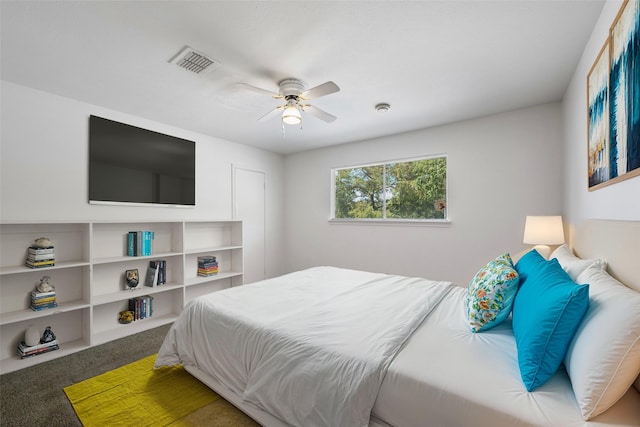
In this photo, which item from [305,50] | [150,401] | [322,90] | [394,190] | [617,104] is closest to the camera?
[617,104]

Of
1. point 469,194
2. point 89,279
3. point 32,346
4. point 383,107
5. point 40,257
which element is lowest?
point 32,346

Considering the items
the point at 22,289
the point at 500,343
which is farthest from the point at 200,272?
the point at 500,343

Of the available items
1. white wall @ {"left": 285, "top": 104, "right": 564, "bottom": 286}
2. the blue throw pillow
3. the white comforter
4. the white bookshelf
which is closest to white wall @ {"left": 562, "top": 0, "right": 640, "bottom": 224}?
white wall @ {"left": 285, "top": 104, "right": 564, "bottom": 286}

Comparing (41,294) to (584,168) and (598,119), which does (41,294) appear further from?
(584,168)

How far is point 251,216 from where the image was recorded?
4.69 metres

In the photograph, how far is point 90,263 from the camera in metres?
2.73

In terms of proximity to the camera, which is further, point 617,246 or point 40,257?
point 40,257

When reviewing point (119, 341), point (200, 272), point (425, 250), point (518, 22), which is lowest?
point (119, 341)

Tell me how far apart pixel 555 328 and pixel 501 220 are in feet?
8.12

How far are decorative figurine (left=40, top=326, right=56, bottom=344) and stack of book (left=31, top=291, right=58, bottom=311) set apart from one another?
0.24 m

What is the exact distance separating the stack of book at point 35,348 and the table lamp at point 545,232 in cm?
449

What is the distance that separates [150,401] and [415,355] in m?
1.76

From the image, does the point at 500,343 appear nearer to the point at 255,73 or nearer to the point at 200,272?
the point at 255,73

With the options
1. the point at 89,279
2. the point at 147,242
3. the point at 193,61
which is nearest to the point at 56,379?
the point at 89,279
